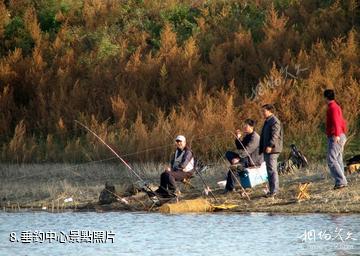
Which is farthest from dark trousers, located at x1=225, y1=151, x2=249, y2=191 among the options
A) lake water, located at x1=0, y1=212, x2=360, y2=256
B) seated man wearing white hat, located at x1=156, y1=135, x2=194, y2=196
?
lake water, located at x1=0, y1=212, x2=360, y2=256

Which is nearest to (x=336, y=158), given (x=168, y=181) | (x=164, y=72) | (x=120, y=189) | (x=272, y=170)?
(x=272, y=170)

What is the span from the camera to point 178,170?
59.8 feet

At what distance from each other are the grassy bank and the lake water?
0.68m

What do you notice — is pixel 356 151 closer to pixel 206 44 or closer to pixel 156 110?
pixel 156 110

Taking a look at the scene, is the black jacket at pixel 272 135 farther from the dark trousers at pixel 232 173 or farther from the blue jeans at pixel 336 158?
the dark trousers at pixel 232 173

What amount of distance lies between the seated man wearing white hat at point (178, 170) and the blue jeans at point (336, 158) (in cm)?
263

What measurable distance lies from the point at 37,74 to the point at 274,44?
19.4 feet

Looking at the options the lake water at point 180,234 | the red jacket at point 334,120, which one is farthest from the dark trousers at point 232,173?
the red jacket at point 334,120

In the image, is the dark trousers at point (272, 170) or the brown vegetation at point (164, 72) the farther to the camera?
the brown vegetation at point (164, 72)

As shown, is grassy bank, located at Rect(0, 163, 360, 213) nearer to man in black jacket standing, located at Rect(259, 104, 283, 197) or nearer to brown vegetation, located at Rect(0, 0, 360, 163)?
A: man in black jacket standing, located at Rect(259, 104, 283, 197)

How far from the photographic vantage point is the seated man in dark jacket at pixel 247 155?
1795cm

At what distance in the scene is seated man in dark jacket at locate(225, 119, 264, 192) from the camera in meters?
18.0

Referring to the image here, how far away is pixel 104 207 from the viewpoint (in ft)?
59.0

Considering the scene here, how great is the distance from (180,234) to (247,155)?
386cm
